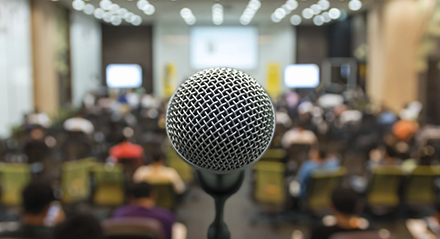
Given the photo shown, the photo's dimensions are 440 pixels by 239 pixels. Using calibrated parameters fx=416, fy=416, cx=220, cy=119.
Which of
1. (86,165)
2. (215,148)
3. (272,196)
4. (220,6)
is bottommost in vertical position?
(272,196)

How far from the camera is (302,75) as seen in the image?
85.1 feet

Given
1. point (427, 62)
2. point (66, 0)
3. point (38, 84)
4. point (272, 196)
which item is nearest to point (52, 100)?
point (38, 84)

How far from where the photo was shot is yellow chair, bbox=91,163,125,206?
6051 mm

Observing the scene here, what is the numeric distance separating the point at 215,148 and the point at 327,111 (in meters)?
16.4

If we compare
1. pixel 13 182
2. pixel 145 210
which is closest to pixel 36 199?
pixel 145 210

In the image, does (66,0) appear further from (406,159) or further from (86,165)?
(406,159)

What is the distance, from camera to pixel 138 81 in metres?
26.6

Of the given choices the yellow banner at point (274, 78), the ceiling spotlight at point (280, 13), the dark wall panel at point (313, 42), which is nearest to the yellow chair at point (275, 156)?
the ceiling spotlight at point (280, 13)

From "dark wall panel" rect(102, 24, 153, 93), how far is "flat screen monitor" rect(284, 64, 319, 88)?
345 inches

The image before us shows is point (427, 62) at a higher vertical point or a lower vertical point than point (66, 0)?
lower

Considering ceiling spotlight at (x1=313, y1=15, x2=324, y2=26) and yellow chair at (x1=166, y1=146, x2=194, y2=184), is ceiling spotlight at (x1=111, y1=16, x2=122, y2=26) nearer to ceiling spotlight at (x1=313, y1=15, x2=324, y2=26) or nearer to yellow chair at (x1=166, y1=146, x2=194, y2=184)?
ceiling spotlight at (x1=313, y1=15, x2=324, y2=26)

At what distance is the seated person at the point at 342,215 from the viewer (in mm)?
3703

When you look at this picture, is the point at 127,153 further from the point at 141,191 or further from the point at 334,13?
the point at 334,13

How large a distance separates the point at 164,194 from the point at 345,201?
2724 mm
